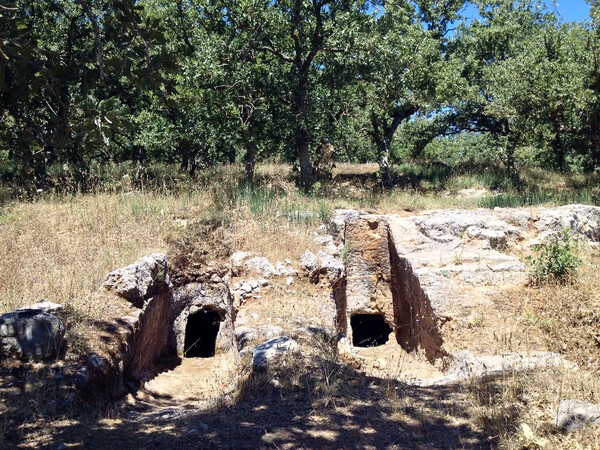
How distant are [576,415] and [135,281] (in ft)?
18.7

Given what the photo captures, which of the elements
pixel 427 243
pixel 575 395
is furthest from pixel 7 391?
pixel 427 243

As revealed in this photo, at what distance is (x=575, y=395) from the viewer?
3848 millimetres

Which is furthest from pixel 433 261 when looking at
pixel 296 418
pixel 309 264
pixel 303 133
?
pixel 296 418

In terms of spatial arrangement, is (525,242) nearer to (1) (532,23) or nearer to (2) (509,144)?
(2) (509,144)

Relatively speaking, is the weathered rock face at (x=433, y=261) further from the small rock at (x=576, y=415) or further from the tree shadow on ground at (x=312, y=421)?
the small rock at (x=576, y=415)

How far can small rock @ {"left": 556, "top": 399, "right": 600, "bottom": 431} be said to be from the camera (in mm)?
3336

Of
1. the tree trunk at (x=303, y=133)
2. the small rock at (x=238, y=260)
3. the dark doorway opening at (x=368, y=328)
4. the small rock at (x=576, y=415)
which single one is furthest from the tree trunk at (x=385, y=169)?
the small rock at (x=576, y=415)

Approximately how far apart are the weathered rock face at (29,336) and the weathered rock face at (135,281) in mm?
1709

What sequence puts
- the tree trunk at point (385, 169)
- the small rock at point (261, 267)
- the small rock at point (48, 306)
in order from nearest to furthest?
the small rock at point (48, 306) < the small rock at point (261, 267) < the tree trunk at point (385, 169)

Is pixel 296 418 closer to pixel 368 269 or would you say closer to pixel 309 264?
pixel 309 264

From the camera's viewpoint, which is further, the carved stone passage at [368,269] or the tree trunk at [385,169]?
the tree trunk at [385,169]

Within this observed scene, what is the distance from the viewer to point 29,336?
16.3ft

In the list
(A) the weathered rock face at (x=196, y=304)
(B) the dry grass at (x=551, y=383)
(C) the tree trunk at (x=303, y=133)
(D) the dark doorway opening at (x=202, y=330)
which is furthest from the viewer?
(C) the tree trunk at (x=303, y=133)

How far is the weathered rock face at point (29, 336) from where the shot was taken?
490 centimetres
